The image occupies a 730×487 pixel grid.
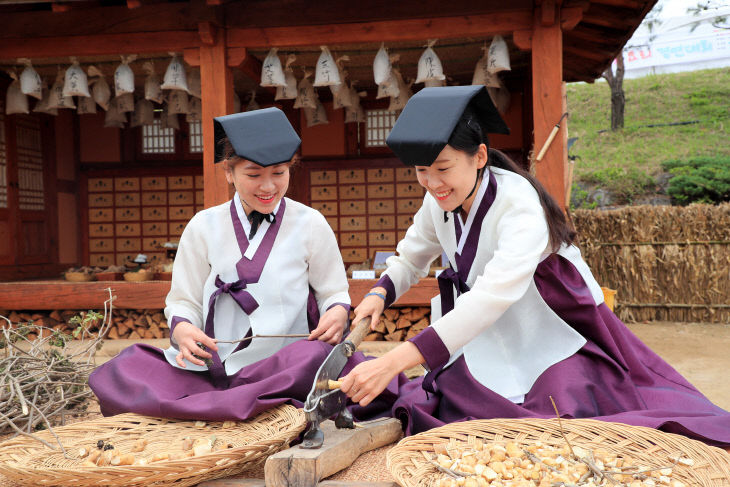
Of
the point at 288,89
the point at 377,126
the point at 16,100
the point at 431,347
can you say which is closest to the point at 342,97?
the point at 288,89

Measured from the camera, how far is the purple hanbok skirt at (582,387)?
2324 mm

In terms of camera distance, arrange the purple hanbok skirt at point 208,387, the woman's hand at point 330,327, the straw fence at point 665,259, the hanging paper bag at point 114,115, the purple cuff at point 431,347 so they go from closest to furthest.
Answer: the purple cuff at point 431,347, the purple hanbok skirt at point 208,387, the woman's hand at point 330,327, the hanging paper bag at point 114,115, the straw fence at point 665,259

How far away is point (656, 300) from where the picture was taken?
25.6 ft

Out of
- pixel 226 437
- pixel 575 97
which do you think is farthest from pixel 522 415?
pixel 575 97

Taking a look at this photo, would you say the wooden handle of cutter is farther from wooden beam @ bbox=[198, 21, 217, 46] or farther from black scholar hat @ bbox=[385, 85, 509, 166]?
wooden beam @ bbox=[198, 21, 217, 46]

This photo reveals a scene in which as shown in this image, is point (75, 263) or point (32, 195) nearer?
point (32, 195)

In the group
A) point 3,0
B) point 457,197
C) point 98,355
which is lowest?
point 98,355

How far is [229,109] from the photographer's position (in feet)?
19.6

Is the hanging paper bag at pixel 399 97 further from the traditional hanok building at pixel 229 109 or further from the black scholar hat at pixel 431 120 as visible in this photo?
the black scholar hat at pixel 431 120

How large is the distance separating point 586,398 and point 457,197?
0.88 m

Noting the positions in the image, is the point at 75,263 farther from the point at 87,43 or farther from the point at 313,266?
the point at 313,266

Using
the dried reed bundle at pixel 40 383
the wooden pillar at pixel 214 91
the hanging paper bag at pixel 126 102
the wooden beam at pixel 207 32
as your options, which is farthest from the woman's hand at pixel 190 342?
the hanging paper bag at pixel 126 102

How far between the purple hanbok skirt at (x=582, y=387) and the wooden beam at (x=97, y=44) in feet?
15.1

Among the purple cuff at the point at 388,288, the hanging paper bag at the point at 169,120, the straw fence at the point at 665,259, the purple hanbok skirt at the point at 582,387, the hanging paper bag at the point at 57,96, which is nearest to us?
the purple hanbok skirt at the point at 582,387
